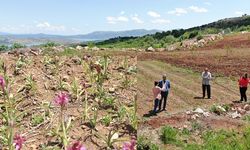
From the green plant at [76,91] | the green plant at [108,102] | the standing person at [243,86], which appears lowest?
the standing person at [243,86]

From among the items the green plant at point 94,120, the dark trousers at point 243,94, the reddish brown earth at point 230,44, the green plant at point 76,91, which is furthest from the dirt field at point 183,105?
the reddish brown earth at point 230,44

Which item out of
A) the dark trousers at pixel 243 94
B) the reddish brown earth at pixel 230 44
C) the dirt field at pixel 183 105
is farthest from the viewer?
the reddish brown earth at pixel 230 44

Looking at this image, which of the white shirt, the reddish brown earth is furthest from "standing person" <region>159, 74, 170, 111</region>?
the reddish brown earth

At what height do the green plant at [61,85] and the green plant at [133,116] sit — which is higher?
the green plant at [61,85]

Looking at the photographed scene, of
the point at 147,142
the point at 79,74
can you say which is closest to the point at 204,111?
the point at 147,142

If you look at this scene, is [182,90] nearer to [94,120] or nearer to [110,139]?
[94,120]

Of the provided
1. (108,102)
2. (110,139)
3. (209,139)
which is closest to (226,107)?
(209,139)

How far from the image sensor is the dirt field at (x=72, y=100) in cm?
602

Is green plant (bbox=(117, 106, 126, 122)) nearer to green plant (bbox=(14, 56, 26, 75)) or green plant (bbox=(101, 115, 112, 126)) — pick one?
green plant (bbox=(101, 115, 112, 126))

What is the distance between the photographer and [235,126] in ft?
30.3

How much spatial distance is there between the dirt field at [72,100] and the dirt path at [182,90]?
1.68 feet

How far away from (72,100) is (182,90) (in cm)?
348

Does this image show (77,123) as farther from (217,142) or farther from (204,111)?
(204,111)

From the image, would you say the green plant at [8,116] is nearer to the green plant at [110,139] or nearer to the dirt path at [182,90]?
the green plant at [110,139]
